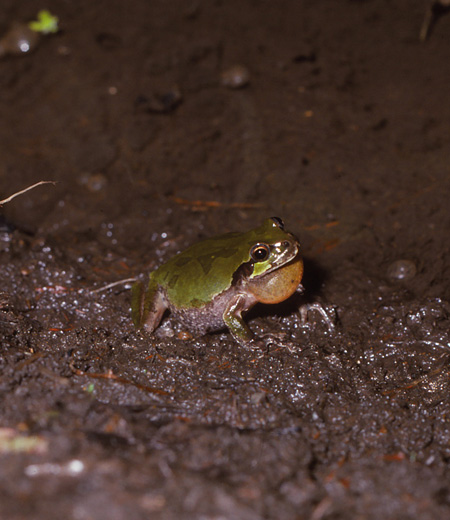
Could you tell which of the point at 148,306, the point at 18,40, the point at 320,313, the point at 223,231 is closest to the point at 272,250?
the point at 320,313

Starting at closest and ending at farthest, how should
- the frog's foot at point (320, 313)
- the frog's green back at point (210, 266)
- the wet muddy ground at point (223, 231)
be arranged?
the wet muddy ground at point (223, 231)
the frog's green back at point (210, 266)
the frog's foot at point (320, 313)

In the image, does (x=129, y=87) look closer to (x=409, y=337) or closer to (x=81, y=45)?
(x=81, y=45)

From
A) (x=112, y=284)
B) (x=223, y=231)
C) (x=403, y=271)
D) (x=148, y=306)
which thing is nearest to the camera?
(x=148, y=306)

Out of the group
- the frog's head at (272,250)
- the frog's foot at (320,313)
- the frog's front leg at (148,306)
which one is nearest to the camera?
the frog's head at (272,250)

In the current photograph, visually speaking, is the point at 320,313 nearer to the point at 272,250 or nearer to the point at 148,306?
the point at 272,250

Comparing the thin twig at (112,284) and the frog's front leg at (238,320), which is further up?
the frog's front leg at (238,320)

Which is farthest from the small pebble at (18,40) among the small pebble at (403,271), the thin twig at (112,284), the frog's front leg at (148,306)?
the small pebble at (403,271)

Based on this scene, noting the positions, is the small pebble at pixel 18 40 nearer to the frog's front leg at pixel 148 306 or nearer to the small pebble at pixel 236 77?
the small pebble at pixel 236 77
